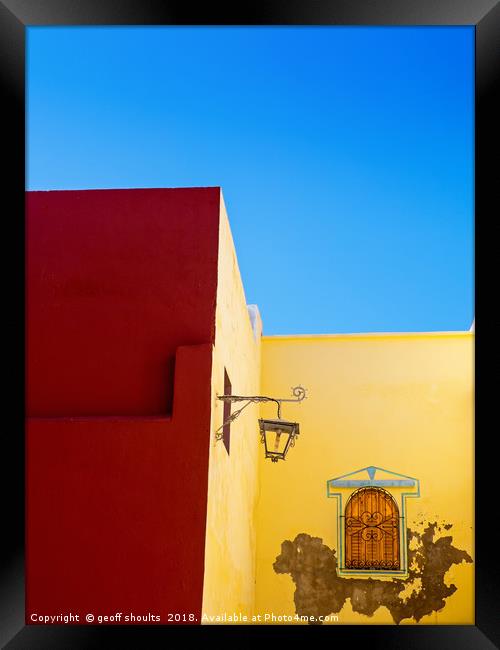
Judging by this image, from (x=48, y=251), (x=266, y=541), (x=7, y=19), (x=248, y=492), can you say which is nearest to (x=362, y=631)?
(x=7, y=19)

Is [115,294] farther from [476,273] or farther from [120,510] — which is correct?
[476,273]

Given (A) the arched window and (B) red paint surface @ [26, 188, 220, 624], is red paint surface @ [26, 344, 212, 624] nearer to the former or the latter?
(B) red paint surface @ [26, 188, 220, 624]

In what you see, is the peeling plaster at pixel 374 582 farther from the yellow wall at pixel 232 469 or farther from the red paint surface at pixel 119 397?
the red paint surface at pixel 119 397

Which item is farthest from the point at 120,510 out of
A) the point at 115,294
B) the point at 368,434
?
the point at 368,434

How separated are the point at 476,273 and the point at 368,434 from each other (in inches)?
349

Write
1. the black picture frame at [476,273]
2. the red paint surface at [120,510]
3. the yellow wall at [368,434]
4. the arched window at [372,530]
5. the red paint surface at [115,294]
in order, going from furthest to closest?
the yellow wall at [368,434]
the arched window at [372,530]
the red paint surface at [115,294]
the red paint surface at [120,510]
the black picture frame at [476,273]

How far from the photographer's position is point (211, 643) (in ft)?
14.8

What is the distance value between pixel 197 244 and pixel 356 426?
640cm

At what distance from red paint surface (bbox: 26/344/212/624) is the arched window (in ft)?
20.9

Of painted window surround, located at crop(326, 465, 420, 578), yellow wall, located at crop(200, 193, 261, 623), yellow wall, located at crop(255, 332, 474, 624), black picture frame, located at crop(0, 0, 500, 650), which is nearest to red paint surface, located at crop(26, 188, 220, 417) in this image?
yellow wall, located at crop(200, 193, 261, 623)

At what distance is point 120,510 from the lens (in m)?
6.80

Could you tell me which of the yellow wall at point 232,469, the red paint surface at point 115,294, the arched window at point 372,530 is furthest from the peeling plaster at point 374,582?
the red paint surface at point 115,294

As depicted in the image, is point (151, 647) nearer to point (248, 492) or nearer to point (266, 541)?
point (248, 492)

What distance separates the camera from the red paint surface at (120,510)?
6664 millimetres
